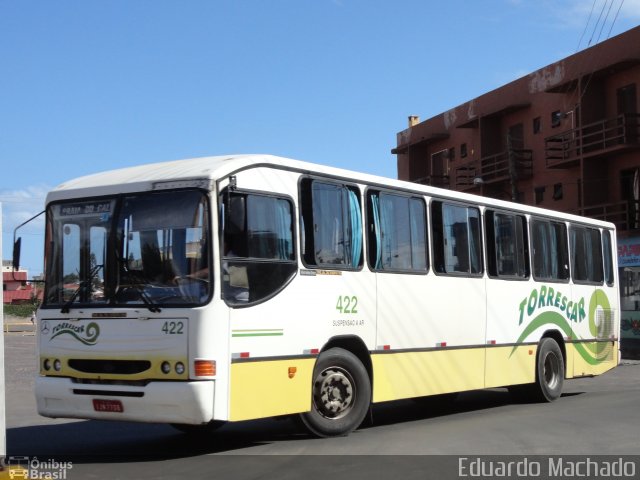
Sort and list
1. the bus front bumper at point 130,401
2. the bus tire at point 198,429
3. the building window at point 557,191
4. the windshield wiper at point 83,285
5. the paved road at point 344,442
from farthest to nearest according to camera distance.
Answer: the building window at point 557,191 < the bus tire at point 198,429 < the windshield wiper at point 83,285 < the bus front bumper at point 130,401 < the paved road at point 344,442

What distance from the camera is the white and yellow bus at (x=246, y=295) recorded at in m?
9.13

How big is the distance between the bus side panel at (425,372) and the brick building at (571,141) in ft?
65.0

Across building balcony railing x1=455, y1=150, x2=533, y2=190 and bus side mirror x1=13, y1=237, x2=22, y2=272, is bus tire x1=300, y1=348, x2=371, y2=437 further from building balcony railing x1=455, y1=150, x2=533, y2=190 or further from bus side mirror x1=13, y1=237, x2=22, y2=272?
building balcony railing x1=455, y1=150, x2=533, y2=190

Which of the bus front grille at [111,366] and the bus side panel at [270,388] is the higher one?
the bus front grille at [111,366]

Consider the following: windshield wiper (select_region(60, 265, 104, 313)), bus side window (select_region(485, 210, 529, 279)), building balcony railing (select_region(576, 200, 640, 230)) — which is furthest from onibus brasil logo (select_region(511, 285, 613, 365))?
building balcony railing (select_region(576, 200, 640, 230))

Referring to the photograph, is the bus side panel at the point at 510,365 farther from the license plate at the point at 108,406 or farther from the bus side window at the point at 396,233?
the license plate at the point at 108,406

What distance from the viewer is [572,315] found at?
53.9 feet

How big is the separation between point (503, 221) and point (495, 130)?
31.4m

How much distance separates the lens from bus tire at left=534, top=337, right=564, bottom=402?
15234 millimetres

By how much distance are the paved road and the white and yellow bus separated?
452 mm

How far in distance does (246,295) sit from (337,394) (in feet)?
6.34

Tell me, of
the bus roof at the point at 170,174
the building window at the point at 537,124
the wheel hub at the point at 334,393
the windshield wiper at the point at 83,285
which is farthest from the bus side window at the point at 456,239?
the building window at the point at 537,124

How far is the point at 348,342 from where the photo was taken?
1107 cm

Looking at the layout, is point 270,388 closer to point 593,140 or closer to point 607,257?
point 607,257
